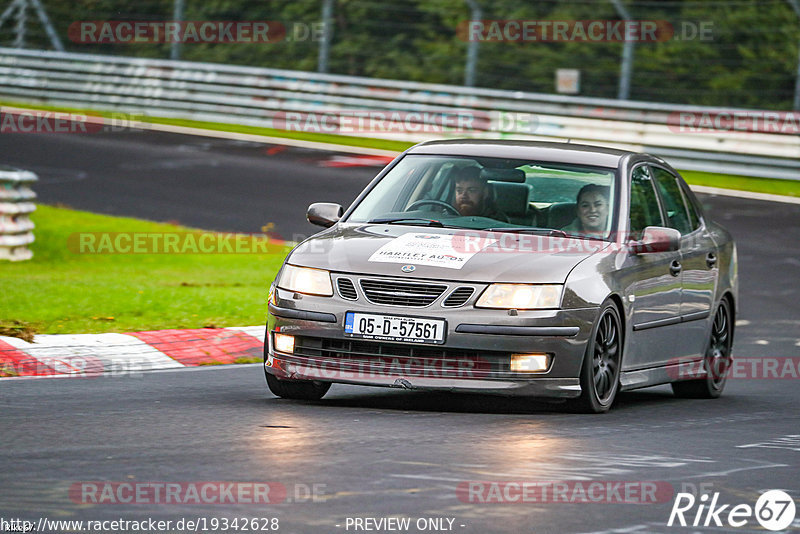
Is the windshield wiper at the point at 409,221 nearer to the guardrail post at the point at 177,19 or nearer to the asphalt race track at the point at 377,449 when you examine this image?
the asphalt race track at the point at 377,449

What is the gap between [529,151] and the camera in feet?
30.9

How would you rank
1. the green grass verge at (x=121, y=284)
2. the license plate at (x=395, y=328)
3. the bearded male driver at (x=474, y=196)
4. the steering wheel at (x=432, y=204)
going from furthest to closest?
1. the green grass verge at (x=121, y=284)
2. the steering wheel at (x=432, y=204)
3. the bearded male driver at (x=474, y=196)
4. the license plate at (x=395, y=328)

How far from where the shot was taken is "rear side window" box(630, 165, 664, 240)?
9203 mm

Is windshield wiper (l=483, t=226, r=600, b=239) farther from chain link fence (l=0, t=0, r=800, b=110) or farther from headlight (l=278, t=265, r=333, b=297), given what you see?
chain link fence (l=0, t=0, r=800, b=110)

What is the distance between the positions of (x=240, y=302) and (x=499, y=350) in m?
5.47

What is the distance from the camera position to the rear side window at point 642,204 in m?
9.20

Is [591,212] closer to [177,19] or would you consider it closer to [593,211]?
[593,211]

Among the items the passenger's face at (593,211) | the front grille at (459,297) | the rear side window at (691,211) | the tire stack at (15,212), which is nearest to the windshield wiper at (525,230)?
the passenger's face at (593,211)

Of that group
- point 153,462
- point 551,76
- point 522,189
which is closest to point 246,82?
point 551,76

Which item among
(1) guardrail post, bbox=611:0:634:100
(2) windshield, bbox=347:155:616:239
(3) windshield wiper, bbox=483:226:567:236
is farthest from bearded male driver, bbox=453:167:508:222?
(1) guardrail post, bbox=611:0:634:100

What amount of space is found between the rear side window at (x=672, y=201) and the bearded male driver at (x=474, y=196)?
→ 4.45 ft

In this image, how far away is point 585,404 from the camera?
325 inches

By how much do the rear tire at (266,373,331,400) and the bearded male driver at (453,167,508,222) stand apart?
4.48 ft

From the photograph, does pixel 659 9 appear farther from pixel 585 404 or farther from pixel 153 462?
pixel 153 462
